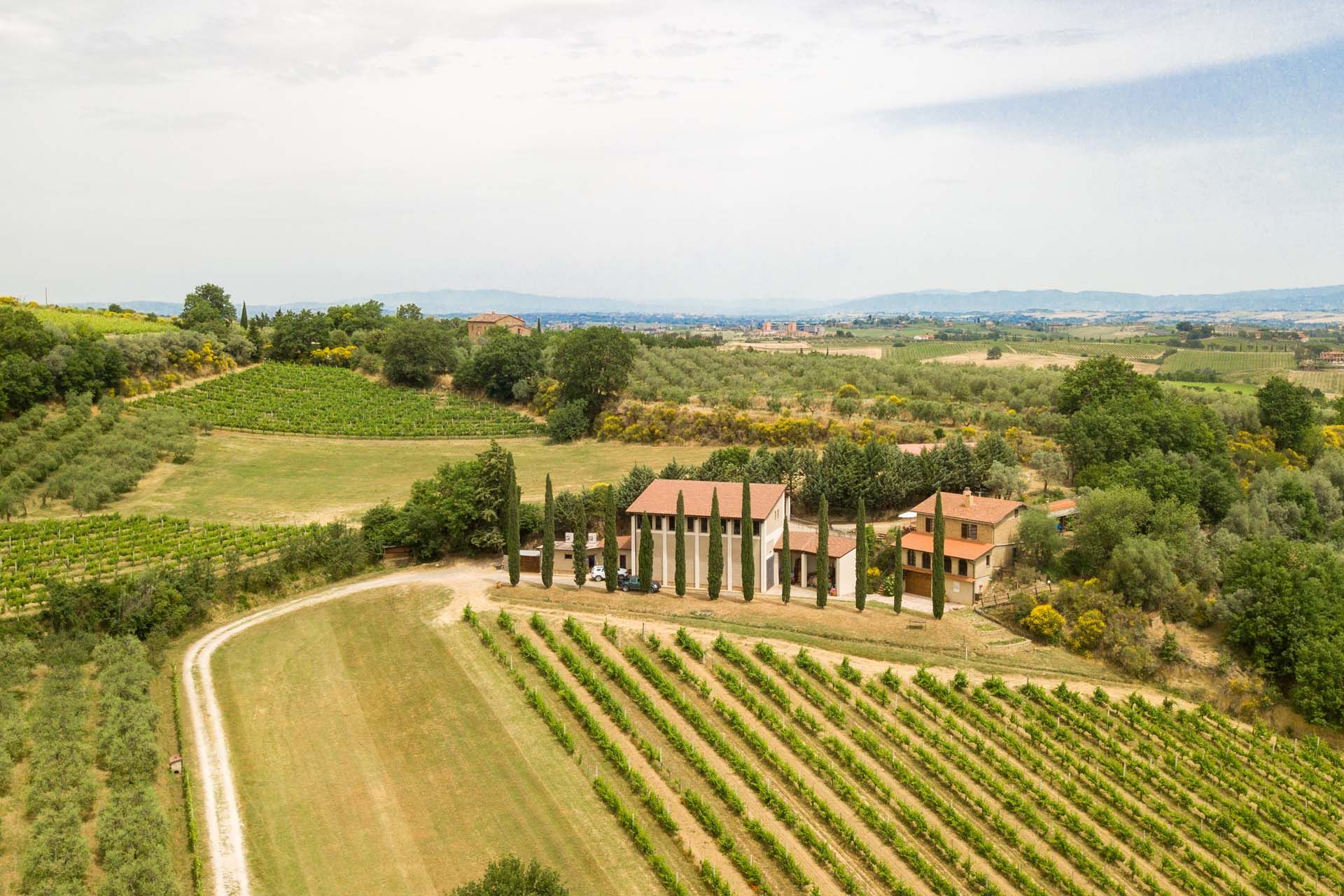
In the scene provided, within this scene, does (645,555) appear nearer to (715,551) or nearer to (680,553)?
(680,553)

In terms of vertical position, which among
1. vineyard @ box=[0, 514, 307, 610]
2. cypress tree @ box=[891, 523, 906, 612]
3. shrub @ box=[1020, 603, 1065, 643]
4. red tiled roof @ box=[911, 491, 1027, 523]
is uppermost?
red tiled roof @ box=[911, 491, 1027, 523]

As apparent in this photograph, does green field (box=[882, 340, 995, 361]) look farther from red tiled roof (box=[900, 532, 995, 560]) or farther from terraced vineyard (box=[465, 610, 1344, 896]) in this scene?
terraced vineyard (box=[465, 610, 1344, 896])

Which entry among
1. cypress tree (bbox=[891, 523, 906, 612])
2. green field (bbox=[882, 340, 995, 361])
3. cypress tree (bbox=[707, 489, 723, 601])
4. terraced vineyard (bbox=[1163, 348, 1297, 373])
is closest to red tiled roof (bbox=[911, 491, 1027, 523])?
cypress tree (bbox=[891, 523, 906, 612])

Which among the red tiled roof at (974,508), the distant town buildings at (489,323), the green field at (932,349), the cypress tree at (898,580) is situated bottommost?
the cypress tree at (898,580)

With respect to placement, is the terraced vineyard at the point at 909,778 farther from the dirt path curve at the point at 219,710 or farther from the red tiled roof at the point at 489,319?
the red tiled roof at the point at 489,319

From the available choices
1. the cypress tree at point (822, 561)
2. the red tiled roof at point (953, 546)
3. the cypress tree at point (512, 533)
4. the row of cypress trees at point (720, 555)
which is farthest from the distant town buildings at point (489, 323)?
the cypress tree at point (822, 561)

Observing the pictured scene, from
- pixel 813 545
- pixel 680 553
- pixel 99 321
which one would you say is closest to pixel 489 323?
pixel 99 321
